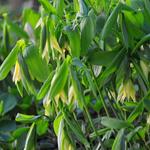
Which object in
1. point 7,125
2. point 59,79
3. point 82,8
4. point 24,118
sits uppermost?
point 82,8

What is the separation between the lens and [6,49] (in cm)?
146

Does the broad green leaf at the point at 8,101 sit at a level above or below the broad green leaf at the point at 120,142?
below

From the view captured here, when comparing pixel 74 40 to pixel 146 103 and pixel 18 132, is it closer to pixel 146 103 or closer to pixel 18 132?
pixel 146 103

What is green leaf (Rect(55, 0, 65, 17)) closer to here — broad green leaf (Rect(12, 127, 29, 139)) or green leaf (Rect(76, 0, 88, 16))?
green leaf (Rect(76, 0, 88, 16))

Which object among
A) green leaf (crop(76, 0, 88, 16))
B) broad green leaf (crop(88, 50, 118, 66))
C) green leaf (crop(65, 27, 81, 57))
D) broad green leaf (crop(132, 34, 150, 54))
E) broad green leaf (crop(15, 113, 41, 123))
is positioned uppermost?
green leaf (crop(76, 0, 88, 16))

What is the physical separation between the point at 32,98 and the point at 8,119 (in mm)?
112

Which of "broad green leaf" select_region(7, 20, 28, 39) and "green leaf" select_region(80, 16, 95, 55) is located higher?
"green leaf" select_region(80, 16, 95, 55)

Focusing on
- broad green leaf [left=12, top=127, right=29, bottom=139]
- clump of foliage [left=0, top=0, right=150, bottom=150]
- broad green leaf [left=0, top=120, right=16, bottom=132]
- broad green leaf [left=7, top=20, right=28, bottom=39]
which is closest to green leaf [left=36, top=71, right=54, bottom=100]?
clump of foliage [left=0, top=0, right=150, bottom=150]

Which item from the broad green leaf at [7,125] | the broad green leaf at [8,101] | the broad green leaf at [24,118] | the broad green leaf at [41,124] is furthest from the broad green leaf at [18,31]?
the broad green leaf at [24,118]

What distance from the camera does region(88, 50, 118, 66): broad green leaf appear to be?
949 millimetres

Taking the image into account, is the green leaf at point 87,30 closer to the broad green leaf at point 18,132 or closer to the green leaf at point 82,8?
the green leaf at point 82,8

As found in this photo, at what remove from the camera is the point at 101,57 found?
3.12ft

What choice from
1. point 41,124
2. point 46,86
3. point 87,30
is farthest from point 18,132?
point 87,30

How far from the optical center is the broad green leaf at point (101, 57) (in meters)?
0.95
